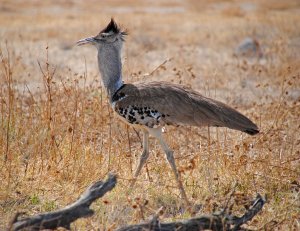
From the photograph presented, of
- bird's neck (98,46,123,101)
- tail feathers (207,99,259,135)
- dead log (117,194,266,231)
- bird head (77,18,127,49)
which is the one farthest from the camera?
bird head (77,18,127,49)

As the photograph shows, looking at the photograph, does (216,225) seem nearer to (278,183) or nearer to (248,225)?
(248,225)

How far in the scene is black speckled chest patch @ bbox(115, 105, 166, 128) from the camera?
3990 mm

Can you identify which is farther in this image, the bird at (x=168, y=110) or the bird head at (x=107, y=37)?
the bird head at (x=107, y=37)

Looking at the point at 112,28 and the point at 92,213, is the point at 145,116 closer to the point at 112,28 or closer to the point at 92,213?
the point at 112,28

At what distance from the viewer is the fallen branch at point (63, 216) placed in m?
2.80

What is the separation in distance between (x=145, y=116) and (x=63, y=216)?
127cm

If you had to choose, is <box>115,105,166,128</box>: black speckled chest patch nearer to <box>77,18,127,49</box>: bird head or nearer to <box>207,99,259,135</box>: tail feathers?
<box>207,99,259,135</box>: tail feathers

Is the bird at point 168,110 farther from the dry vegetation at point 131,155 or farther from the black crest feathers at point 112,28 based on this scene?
the black crest feathers at point 112,28

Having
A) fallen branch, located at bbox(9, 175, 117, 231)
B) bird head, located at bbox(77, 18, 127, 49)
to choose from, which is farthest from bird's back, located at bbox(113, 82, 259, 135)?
fallen branch, located at bbox(9, 175, 117, 231)

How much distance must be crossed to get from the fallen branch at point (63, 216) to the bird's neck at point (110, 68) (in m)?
1.36

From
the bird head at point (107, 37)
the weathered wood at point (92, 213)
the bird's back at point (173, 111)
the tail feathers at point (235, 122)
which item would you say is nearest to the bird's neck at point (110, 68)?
the bird head at point (107, 37)

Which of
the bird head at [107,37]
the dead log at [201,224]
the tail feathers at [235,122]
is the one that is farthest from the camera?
the bird head at [107,37]

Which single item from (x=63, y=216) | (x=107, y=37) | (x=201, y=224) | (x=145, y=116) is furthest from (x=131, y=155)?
(x=63, y=216)

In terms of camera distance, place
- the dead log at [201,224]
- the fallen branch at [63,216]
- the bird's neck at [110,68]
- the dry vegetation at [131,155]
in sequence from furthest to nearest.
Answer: the bird's neck at [110,68]
the dry vegetation at [131,155]
the dead log at [201,224]
the fallen branch at [63,216]
